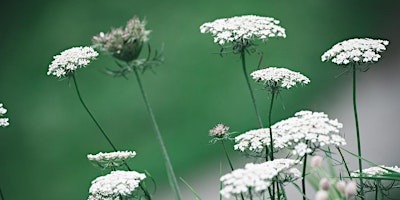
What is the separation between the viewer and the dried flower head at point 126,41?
0.82m

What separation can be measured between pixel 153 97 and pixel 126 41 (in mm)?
1488

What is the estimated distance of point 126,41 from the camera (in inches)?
32.5

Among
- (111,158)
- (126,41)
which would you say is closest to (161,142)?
(126,41)

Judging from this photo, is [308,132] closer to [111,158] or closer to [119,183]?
[119,183]

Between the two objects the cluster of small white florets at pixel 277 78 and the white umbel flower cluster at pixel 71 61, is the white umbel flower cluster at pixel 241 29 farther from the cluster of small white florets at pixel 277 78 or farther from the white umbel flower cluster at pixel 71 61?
the white umbel flower cluster at pixel 71 61

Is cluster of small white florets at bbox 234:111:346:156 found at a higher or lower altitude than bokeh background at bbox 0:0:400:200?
lower

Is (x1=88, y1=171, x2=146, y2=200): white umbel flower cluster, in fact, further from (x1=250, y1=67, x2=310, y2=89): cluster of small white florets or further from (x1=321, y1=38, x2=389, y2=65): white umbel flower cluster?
(x1=321, y1=38, x2=389, y2=65): white umbel flower cluster

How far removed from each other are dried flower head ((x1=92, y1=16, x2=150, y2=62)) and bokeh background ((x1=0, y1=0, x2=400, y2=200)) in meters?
1.36

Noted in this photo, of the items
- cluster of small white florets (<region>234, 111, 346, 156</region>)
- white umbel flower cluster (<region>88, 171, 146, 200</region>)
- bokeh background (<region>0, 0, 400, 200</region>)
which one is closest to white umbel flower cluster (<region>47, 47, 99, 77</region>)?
white umbel flower cluster (<region>88, 171, 146, 200</region>)

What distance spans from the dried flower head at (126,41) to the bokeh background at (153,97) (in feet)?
4.47

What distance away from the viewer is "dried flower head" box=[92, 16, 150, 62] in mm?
824

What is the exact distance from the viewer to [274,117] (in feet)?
7.63

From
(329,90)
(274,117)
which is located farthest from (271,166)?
(329,90)

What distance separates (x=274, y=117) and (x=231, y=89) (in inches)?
8.0
